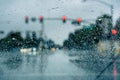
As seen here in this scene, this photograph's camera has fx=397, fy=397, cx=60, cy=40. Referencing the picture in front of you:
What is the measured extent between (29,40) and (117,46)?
12300cm

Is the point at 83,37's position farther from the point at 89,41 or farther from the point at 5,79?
the point at 5,79

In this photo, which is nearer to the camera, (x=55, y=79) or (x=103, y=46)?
(x=55, y=79)

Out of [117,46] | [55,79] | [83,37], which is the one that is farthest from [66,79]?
[83,37]

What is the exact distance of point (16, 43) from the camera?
192375 mm

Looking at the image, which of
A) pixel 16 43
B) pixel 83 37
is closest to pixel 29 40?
pixel 16 43

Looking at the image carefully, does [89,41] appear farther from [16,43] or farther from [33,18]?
[33,18]

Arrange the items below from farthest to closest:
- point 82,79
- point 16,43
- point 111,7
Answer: point 16,43 → point 111,7 → point 82,79

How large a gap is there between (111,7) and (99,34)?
80574 millimetres

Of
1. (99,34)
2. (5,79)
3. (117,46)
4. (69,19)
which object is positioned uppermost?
(5,79)

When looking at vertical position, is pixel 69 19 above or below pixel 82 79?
below

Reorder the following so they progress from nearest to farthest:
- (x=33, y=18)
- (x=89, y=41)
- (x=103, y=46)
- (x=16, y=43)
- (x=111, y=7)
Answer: (x=33, y=18)
(x=111, y=7)
(x=103, y=46)
(x=89, y=41)
(x=16, y=43)

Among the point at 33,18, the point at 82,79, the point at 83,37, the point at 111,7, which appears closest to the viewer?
the point at 82,79

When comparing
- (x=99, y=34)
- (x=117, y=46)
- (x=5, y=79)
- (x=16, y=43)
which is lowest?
(x=16, y=43)

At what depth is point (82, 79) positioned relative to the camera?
1577cm
